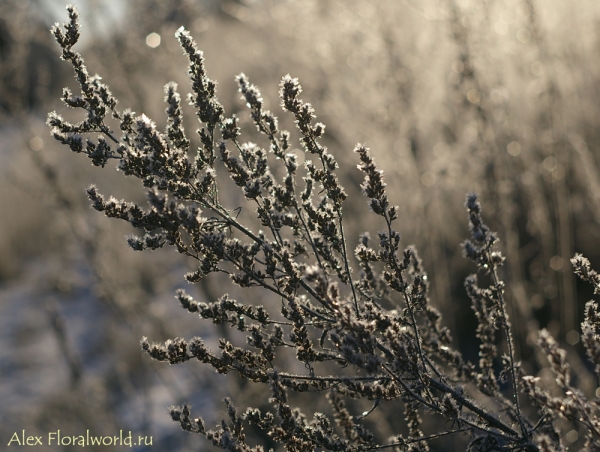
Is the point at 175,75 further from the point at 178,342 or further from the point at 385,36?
the point at 178,342

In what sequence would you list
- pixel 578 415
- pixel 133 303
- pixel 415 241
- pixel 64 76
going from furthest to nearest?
pixel 64 76 < pixel 415 241 < pixel 133 303 < pixel 578 415

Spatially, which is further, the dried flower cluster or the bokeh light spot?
the bokeh light spot

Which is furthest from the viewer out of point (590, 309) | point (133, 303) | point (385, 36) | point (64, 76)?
point (64, 76)

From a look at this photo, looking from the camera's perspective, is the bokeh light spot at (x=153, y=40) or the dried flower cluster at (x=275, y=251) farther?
the bokeh light spot at (x=153, y=40)

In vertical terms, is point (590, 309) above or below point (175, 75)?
below

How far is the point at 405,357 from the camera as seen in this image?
1129 mm

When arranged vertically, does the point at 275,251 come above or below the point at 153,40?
below

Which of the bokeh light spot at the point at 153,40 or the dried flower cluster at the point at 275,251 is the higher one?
the bokeh light spot at the point at 153,40

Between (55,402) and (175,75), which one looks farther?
(55,402)

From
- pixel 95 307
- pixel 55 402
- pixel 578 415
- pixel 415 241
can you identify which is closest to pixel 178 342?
pixel 578 415

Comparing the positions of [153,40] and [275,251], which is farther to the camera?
[153,40]

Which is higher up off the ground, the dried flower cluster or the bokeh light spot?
the bokeh light spot

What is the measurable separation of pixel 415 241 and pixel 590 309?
127 inches

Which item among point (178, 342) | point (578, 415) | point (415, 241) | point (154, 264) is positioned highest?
point (154, 264)
